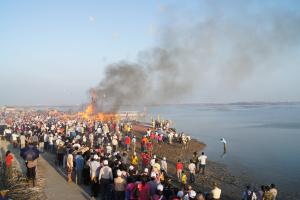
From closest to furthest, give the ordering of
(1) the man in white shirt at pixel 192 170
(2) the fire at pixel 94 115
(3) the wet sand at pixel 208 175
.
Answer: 1. (1) the man in white shirt at pixel 192 170
2. (3) the wet sand at pixel 208 175
3. (2) the fire at pixel 94 115

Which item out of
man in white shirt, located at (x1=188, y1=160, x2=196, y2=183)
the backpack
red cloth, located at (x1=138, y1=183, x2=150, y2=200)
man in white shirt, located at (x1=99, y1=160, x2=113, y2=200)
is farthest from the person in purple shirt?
man in white shirt, located at (x1=188, y1=160, x2=196, y2=183)

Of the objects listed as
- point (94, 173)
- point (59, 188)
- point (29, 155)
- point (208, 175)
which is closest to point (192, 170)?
point (208, 175)

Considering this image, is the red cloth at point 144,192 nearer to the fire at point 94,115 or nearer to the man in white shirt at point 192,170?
the man in white shirt at point 192,170

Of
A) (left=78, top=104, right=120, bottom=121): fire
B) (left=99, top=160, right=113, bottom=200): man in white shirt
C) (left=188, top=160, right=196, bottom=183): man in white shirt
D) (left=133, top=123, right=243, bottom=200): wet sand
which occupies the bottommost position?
(left=133, top=123, right=243, bottom=200): wet sand

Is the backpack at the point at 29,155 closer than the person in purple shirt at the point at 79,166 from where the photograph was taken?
Yes

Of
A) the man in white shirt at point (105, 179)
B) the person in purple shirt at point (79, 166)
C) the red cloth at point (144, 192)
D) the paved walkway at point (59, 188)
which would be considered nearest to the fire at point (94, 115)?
the paved walkway at point (59, 188)

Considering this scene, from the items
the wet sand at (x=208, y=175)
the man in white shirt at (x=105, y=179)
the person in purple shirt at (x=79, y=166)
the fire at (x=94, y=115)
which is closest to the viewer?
the man in white shirt at (x=105, y=179)

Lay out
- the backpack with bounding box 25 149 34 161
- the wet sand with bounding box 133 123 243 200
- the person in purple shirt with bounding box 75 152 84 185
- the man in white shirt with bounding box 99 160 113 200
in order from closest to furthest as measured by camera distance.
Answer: the man in white shirt with bounding box 99 160 113 200 → the backpack with bounding box 25 149 34 161 → the person in purple shirt with bounding box 75 152 84 185 → the wet sand with bounding box 133 123 243 200

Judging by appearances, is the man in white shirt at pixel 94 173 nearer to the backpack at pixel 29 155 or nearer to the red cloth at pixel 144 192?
the backpack at pixel 29 155

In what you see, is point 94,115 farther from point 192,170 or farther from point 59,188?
point 59,188

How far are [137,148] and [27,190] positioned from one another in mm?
14449

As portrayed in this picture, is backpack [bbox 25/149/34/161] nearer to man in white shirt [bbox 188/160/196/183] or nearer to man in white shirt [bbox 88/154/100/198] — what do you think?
man in white shirt [bbox 88/154/100/198]

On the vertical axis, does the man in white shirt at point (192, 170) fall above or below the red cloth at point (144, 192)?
below

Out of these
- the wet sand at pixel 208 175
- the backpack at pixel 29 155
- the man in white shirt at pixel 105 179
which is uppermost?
the backpack at pixel 29 155
